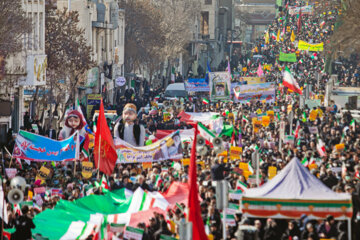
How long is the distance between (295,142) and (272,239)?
526 inches

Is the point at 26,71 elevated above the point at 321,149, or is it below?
above

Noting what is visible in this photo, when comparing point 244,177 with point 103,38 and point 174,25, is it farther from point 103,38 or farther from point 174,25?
point 174,25

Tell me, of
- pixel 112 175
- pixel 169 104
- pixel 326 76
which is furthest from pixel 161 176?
pixel 326 76

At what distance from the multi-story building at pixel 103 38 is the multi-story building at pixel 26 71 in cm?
1055

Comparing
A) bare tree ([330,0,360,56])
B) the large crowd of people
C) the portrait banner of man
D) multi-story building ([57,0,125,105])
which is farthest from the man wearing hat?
multi-story building ([57,0,125,105])

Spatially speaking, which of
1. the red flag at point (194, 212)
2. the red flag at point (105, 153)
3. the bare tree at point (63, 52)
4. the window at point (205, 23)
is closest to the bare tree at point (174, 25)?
the window at point (205, 23)

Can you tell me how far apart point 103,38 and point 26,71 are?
2568 centimetres

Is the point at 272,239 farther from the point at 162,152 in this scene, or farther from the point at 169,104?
the point at 169,104

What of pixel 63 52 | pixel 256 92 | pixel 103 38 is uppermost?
pixel 103 38

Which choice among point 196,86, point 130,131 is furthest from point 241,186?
point 196,86

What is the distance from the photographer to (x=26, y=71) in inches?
1516

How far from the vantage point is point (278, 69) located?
8088 centimetres

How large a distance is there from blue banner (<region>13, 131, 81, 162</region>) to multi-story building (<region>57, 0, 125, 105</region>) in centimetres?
2744

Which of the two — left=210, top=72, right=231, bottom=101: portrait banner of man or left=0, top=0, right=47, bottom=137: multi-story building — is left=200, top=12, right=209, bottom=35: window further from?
left=0, top=0, right=47, bottom=137: multi-story building
